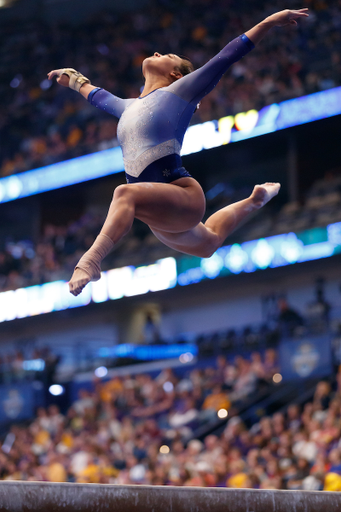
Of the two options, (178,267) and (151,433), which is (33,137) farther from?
(151,433)

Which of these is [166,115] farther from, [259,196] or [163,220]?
[259,196]

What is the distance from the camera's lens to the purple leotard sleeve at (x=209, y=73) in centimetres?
317

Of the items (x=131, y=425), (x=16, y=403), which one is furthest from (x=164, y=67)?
(x=16, y=403)

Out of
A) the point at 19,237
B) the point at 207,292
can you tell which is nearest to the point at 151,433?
the point at 207,292

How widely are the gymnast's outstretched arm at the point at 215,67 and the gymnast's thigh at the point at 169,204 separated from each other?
0.47 m

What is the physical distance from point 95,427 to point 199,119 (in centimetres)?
709

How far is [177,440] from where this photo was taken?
31.4ft

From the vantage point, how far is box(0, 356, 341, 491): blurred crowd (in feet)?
24.4

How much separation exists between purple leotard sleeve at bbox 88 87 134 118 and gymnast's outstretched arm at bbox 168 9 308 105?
0.39 meters

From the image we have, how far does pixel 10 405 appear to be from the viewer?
13648 mm

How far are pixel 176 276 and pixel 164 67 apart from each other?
11.2 meters

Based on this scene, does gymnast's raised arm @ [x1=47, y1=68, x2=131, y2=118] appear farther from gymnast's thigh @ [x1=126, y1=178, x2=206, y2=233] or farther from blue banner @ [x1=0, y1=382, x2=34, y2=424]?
blue banner @ [x1=0, y1=382, x2=34, y2=424]

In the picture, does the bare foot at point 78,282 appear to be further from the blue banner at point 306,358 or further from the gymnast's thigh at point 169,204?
the blue banner at point 306,358

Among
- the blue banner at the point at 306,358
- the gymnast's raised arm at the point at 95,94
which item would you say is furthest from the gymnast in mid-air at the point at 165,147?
the blue banner at the point at 306,358
